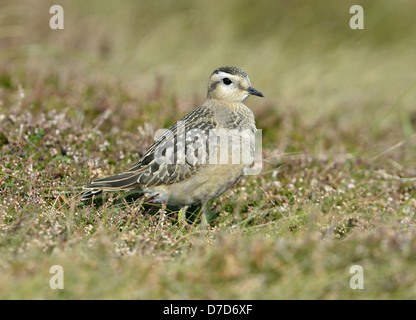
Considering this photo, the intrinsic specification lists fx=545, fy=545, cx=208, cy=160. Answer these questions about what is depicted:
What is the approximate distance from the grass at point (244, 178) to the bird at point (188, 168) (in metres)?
0.27

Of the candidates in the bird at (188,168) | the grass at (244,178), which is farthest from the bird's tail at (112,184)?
the grass at (244,178)

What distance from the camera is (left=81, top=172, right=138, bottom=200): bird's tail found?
633 centimetres

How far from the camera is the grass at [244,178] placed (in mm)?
4426

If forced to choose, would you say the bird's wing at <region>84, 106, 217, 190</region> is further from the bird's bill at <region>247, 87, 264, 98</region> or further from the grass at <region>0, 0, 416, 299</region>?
the bird's bill at <region>247, 87, 264, 98</region>

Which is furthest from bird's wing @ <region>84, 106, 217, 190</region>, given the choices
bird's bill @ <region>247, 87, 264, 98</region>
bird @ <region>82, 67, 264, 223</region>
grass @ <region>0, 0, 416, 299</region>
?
bird's bill @ <region>247, 87, 264, 98</region>

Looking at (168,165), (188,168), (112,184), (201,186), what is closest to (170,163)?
(168,165)

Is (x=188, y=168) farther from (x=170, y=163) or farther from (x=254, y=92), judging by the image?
(x=254, y=92)

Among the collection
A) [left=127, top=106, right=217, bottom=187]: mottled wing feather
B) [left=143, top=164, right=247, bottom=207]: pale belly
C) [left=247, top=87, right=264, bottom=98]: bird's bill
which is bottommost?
[left=143, top=164, right=247, bottom=207]: pale belly

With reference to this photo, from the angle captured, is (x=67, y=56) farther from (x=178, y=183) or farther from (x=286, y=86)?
(x=178, y=183)

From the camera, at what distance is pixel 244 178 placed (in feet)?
25.5

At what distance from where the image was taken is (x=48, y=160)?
7387 mm

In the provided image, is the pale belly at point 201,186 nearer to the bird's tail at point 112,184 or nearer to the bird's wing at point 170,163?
the bird's wing at point 170,163

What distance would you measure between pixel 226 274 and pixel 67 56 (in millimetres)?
9065

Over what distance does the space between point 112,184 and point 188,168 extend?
911 millimetres
